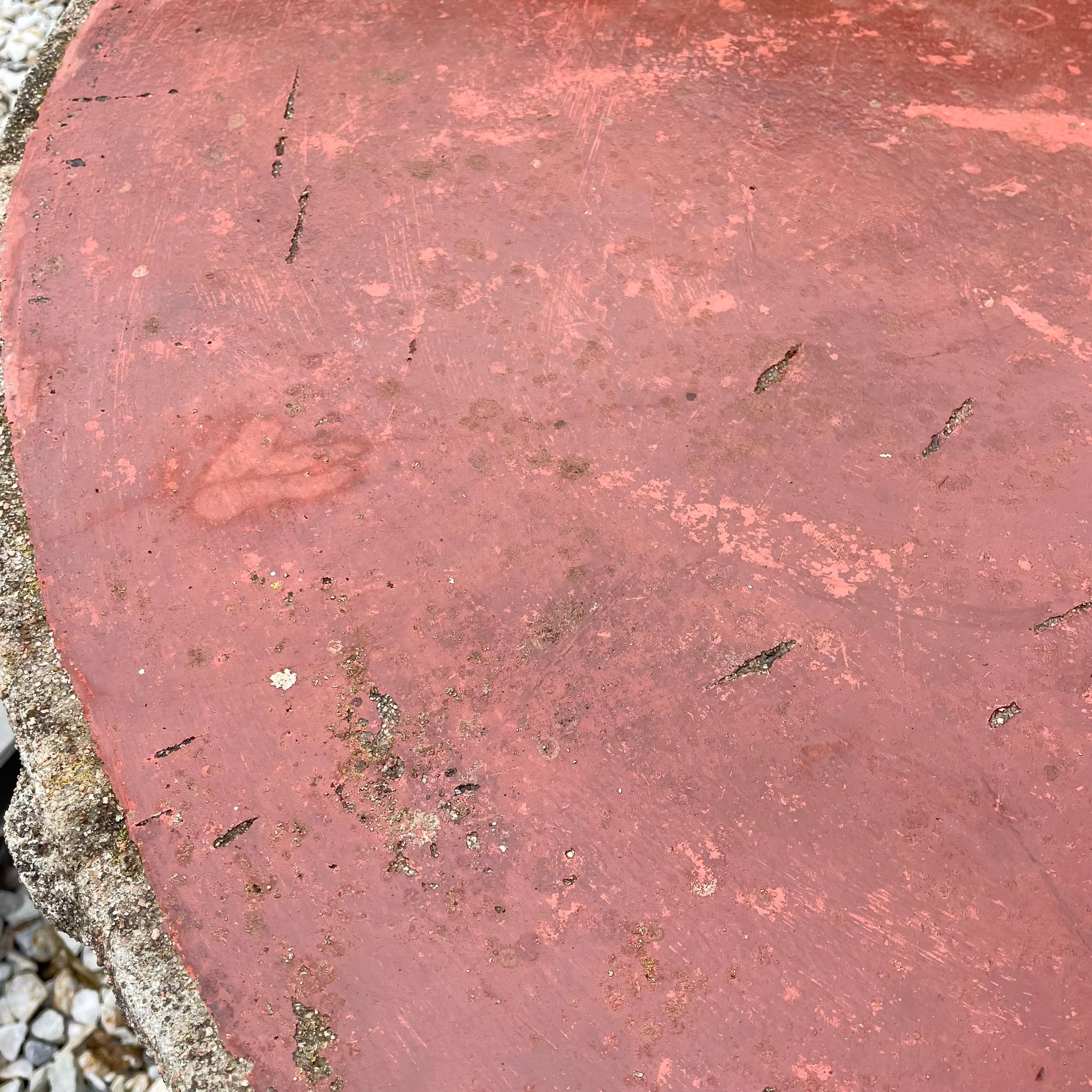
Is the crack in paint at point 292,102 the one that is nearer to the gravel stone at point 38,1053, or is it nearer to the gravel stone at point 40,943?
the gravel stone at point 40,943

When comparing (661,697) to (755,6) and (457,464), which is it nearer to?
(457,464)

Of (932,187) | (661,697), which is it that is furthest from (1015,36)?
(661,697)

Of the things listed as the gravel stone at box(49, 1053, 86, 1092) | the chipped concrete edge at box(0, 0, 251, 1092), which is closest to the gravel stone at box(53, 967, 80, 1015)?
the gravel stone at box(49, 1053, 86, 1092)

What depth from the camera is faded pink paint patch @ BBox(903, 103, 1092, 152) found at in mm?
2570

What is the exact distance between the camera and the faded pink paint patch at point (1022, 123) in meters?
2.57

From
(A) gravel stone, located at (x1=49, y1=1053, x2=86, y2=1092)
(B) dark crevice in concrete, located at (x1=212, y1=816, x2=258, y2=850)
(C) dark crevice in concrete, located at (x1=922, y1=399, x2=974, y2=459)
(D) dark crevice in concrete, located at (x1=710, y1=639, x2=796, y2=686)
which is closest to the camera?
(B) dark crevice in concrete, located at (x1=212, y1=816, x2=258, y2=850)

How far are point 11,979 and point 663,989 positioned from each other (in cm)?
209

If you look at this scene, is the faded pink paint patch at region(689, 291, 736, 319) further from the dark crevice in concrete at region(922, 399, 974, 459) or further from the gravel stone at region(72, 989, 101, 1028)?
the gravel stone at region(72, 989, 101, 1028)

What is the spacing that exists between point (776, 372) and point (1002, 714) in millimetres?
924

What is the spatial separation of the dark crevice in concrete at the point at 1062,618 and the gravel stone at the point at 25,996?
283 cm

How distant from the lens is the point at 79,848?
1.79 m

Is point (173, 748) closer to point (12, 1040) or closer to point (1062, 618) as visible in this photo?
point (12, 1040)

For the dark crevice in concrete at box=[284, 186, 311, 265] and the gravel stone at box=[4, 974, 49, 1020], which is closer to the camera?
the dark crevice in concrete at box=[284, 186, 311, 265]

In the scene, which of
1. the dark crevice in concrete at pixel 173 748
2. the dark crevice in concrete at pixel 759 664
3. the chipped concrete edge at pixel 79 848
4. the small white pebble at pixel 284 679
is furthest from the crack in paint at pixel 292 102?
the dark crevice in concrete at pixel 759 664
